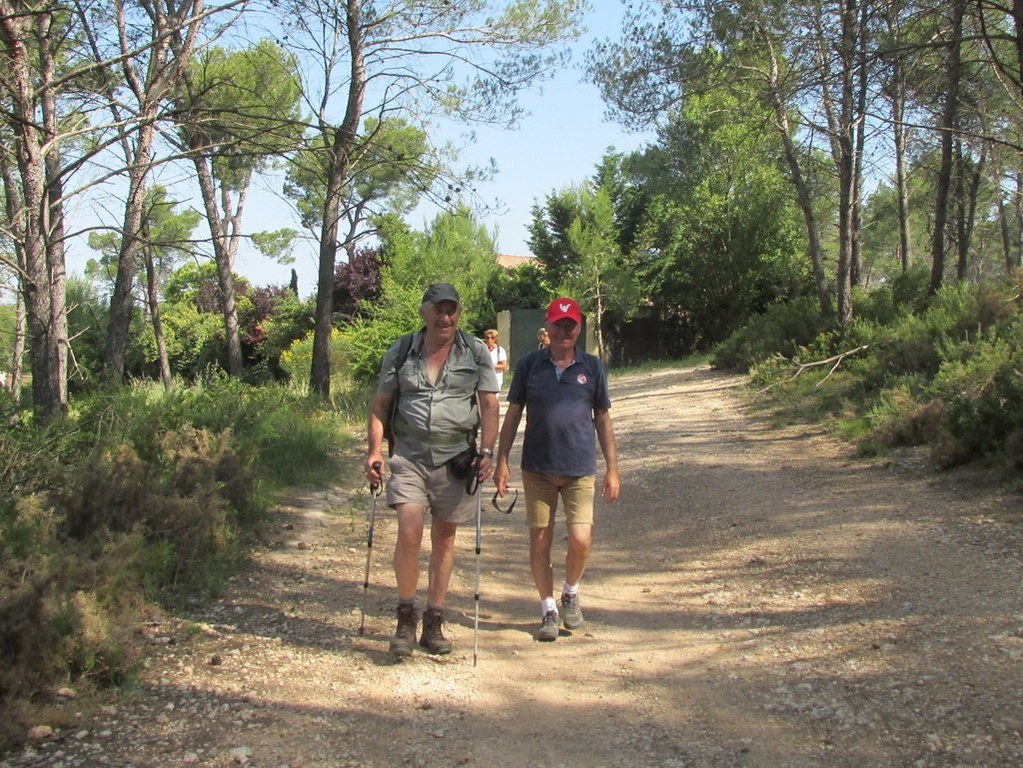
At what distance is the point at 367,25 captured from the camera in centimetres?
1477

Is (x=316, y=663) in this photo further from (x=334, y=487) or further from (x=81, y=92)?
(x=81, y=92)

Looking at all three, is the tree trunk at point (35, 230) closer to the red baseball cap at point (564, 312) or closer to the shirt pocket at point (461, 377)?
the shirt pocket at point (461, 377)

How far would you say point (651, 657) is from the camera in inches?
199

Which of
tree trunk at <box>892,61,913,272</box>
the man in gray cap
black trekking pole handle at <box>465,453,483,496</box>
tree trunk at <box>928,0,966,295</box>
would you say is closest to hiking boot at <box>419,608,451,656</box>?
Result: the man in gray cap

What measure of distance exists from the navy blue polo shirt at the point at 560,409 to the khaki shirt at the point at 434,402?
329 millimetres

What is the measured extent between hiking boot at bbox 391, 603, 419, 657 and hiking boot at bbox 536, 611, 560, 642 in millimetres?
747

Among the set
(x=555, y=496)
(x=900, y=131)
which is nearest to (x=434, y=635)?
(x=555, y=496)

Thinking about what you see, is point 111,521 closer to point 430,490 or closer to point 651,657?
point 430,490

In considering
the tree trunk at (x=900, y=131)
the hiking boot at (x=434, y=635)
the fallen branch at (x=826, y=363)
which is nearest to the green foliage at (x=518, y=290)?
the tree trunk at (x=900, y=131)

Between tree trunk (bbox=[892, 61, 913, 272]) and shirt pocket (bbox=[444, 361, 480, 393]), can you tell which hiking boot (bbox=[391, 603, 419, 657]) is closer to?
shirt pocket (bbox=[444, 361, 480, 393])

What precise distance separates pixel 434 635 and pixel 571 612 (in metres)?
0.89

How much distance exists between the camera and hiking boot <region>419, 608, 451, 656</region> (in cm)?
498

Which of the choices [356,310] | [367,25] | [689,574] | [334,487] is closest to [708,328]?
[356,310]

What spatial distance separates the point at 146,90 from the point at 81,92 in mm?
671
